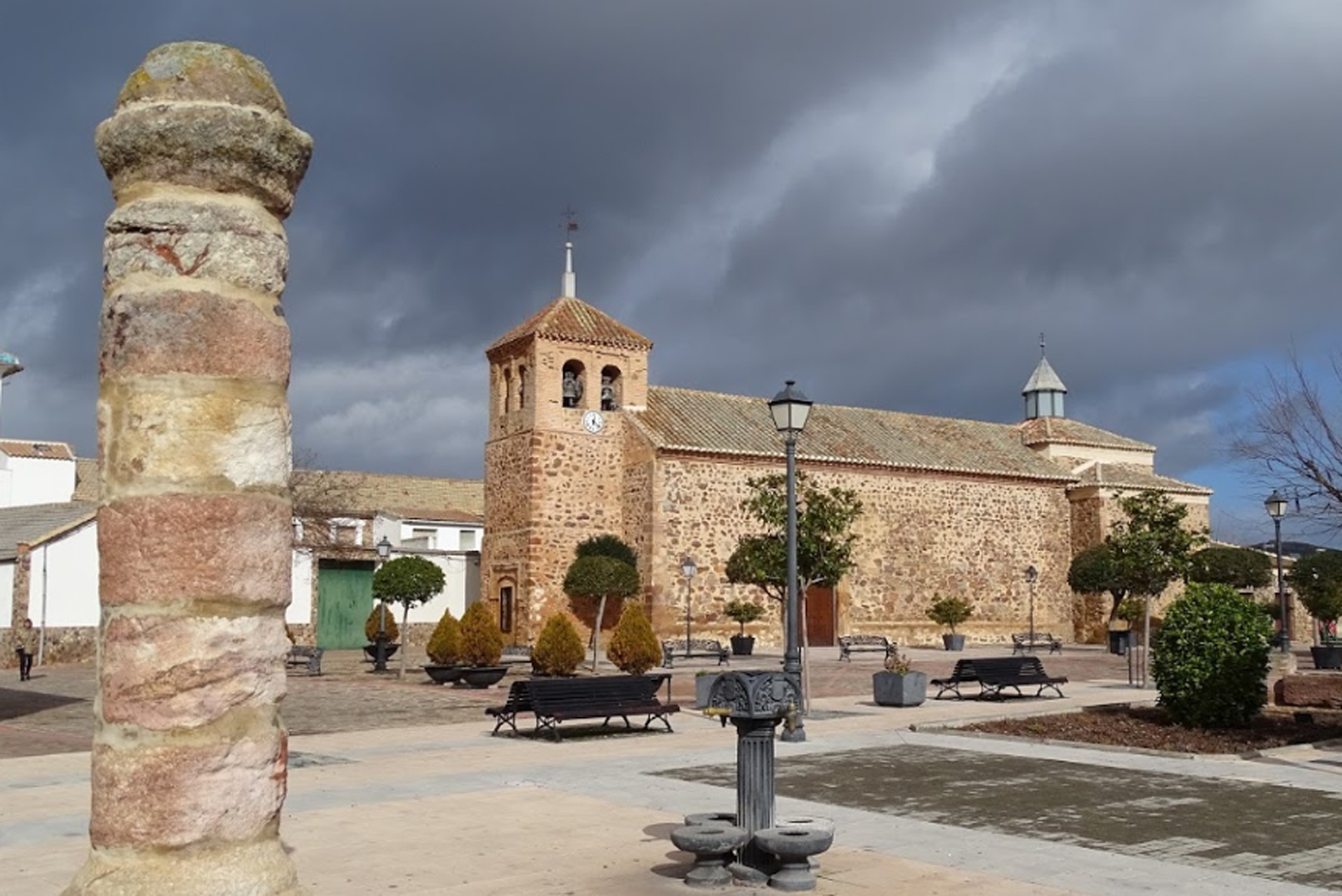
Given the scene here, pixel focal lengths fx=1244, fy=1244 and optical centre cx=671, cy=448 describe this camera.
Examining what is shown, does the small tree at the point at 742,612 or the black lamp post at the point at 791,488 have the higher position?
the black lamp post at the point at 791,488

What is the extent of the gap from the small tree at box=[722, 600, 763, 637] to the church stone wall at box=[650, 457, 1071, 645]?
31 centimetres

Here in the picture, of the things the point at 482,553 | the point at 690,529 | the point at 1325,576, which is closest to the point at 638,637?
the point at 690,529

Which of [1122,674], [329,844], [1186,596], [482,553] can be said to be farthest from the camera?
[482,553]

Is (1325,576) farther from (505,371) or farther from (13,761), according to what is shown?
(13,761)

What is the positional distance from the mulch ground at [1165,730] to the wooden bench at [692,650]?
1150cm

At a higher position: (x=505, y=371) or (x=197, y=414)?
(x=505, y=371)

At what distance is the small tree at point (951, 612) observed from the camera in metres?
34.4

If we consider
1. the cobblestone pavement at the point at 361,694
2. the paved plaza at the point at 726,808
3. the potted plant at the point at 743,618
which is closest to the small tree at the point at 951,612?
the cobblestone pavement at the point at 361,694

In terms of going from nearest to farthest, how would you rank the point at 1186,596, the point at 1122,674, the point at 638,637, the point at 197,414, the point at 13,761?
the point at 197,414
the point at 13,761
the point at 1186,596
the point at 638,637
the point at 1122,674

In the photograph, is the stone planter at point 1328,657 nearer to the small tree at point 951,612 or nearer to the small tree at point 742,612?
the small tree at point 951,612

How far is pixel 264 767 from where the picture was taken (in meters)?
3.85

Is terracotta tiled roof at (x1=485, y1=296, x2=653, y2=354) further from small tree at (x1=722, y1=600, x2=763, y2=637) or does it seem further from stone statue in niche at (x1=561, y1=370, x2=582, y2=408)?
small tree at (x1=722, y1=600, x2=763, y2=637)

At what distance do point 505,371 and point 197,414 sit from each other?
3050cm

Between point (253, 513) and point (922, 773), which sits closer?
point (253, 513)
